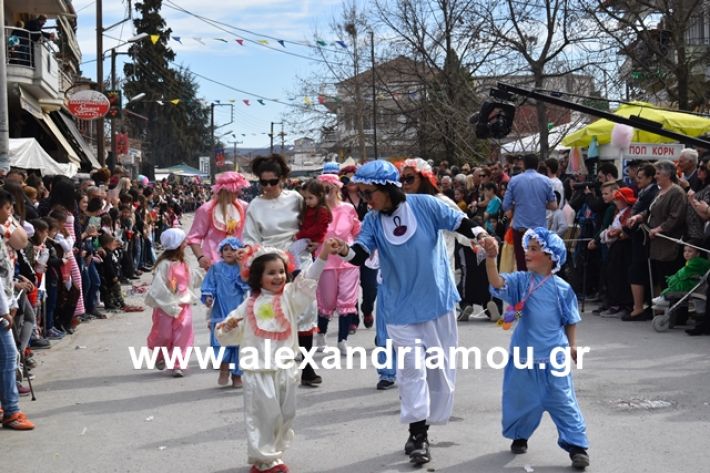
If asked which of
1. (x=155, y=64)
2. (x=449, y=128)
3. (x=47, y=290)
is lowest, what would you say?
(x=47, y=290)

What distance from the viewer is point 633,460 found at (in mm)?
6133

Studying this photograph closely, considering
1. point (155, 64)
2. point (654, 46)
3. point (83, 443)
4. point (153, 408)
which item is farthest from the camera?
point (155, 64)

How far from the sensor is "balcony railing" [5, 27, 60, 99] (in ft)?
89.8

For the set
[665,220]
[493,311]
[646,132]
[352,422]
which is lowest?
[352,422]

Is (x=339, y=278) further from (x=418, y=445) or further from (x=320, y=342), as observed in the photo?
(x=418, y=445)

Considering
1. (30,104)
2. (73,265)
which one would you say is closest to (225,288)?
(73,265)

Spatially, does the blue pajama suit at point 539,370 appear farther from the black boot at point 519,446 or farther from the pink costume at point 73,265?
the pink costume at point 73,265

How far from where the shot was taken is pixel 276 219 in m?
8.65

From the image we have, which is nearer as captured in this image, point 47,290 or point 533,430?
point 533,430

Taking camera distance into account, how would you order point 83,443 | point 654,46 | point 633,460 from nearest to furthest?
point 633,460, point 83,443, point 654,46

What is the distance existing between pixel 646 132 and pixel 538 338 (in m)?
10.3

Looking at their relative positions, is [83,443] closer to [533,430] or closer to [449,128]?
[533,430]

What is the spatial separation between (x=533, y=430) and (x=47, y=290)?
714 cm

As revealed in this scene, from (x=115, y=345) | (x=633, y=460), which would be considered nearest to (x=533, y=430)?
(x=633, y=460)
